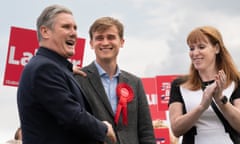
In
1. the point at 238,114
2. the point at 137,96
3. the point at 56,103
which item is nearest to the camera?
the point at 56,103

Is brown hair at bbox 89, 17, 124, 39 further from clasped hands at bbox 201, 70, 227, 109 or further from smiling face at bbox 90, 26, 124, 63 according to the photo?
clasped hands at bbox 201, 70, 227, 109

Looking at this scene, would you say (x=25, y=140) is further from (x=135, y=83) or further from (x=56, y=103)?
(x=135, y=83)

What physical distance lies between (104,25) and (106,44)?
5.9 inches

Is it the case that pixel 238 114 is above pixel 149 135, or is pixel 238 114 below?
above

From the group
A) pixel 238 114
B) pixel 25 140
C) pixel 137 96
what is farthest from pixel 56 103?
pixel 238 114

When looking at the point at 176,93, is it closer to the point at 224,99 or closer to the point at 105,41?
the point at 224,99

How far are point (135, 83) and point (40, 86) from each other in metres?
1.27

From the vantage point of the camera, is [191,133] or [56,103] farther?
[191,133]

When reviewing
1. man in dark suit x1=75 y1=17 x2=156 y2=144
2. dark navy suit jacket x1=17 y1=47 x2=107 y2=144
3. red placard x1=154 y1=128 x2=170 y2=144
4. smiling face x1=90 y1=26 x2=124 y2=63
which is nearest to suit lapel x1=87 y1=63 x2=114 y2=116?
man in dark suit x1=75 y1=17 x2=156 y2=144

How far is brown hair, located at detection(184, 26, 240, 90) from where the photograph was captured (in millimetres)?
3588

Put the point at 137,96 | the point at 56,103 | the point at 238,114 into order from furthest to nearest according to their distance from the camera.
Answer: the point at 137,96, the point at 238,114, the point at 56,103

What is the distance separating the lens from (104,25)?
3.63m

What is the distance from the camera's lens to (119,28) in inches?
146

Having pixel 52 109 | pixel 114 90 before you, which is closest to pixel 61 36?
pixel 52 109
